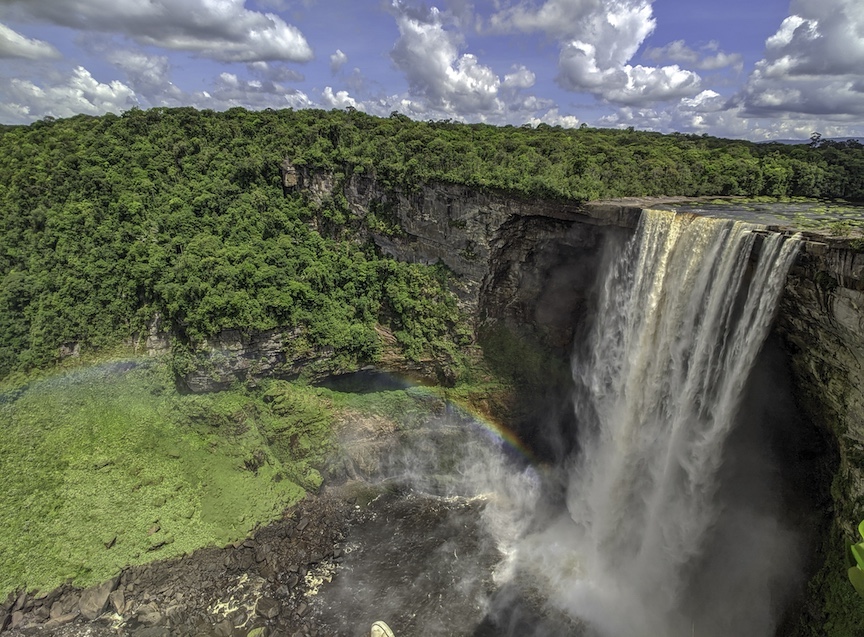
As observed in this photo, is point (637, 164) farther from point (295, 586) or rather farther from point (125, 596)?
point (125, 596)

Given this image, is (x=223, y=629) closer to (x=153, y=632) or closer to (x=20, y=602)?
(x=153, y=632)

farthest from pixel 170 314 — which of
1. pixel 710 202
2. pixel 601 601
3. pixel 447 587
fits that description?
pixel 710 202

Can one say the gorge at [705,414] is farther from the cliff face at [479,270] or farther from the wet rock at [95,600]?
the wet rock at [95,600]

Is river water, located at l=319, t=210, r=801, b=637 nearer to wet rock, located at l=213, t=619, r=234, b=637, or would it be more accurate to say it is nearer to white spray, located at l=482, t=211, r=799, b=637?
white spray, located at l=482, t=211, r=799, b=637

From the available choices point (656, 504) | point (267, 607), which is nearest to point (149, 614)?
point (267, 607)

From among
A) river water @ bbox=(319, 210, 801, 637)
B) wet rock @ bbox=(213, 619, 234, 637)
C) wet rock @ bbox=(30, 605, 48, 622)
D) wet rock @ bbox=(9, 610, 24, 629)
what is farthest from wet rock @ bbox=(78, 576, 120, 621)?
river water @ bbox=(319, 210, 801, 637)

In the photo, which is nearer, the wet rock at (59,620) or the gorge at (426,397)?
the gorge at (426,397)

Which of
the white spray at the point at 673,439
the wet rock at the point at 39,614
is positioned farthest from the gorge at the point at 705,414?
the wet rock at the point at 39,614
